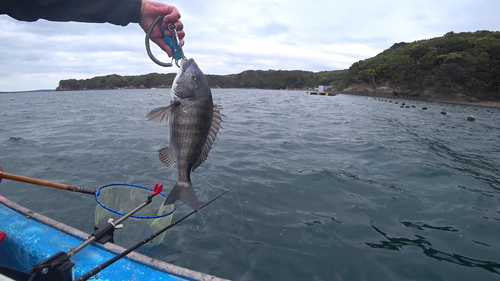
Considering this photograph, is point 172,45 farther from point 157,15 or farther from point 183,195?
point 183,195

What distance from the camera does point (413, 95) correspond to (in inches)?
2904

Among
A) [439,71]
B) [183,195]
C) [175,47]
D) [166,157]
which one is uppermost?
[439,71]

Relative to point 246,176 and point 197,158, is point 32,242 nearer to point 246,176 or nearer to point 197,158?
point 197,158

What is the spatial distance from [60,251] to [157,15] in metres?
2.73

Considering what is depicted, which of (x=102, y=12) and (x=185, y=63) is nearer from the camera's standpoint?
(x=185, y=63)

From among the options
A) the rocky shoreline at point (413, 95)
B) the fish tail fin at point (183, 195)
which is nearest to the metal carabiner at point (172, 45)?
the fish tail fin at point (183, 195)

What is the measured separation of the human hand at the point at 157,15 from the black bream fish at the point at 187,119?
0.49 meters

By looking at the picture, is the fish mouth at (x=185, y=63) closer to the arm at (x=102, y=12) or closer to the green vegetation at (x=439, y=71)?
the arm at (x=102, y=12)

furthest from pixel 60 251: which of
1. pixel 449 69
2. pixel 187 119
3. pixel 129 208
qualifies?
pixel 449 69

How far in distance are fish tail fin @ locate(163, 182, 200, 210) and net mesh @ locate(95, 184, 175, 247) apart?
5.09 ft

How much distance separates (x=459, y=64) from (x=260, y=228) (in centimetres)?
8432

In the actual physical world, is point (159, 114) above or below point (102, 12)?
below

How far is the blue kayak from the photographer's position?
114 inches

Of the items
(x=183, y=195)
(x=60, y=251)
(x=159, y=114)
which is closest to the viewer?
(x=159, y=114)
